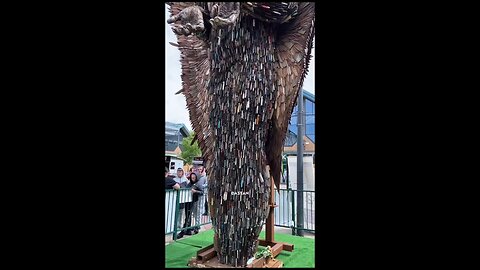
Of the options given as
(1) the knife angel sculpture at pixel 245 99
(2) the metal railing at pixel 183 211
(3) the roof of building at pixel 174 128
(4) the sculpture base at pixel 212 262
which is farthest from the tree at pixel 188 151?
(1) the knife angel sculpture at pixel 245 99

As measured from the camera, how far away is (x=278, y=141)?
9.98 ft

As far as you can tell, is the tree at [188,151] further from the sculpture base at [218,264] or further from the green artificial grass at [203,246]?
the sculpture base at [218,264]

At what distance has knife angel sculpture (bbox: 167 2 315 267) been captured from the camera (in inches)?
111

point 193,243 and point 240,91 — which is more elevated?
point 240,91

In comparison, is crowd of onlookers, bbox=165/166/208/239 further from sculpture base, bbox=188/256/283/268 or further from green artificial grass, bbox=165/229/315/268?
sculpture base, bbox=188/256/283/268

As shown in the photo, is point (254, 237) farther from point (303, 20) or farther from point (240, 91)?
point (303, 20)

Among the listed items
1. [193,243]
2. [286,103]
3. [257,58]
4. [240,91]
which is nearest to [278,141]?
[286,103]

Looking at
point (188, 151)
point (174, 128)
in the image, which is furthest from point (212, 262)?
point (188, 151)

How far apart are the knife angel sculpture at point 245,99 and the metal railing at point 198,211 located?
5.99 feet

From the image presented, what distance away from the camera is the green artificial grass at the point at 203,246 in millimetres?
3367

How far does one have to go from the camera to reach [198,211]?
5137mm

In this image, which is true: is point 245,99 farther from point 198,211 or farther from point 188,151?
point 188,151

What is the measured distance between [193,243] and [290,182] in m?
2.25

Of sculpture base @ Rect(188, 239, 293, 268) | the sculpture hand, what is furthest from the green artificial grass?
the sculpture hand
